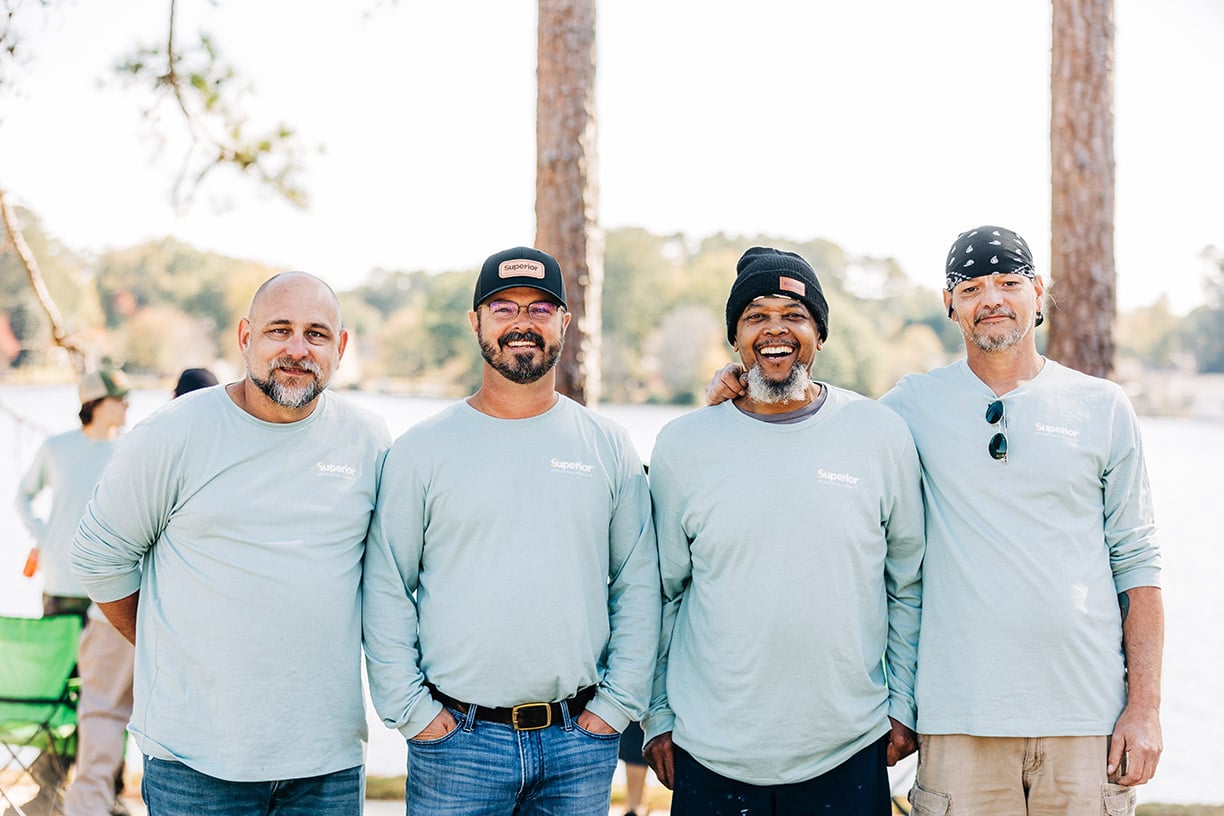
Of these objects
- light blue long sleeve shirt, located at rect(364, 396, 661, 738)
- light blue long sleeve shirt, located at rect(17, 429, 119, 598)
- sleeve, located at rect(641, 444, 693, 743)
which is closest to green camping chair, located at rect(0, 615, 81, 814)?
light blue long sleeve shirt, located at rect(17, 429, 119, 598)

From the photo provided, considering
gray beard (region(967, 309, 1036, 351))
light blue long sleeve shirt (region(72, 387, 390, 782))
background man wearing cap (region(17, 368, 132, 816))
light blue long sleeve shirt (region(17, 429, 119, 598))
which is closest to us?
light blue long sleeve shirt (region(72, 387, 390, 782))

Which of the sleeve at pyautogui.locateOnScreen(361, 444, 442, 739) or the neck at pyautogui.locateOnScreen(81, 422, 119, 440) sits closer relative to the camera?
the sleeve at pyautogui.locateOnScreen(361, 444, 442, 739)

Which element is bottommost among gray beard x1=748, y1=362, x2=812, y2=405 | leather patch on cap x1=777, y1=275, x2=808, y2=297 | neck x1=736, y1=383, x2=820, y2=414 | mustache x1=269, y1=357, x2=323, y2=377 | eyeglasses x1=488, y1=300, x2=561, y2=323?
neck x1=736, y1=383, x2=820, y2=414

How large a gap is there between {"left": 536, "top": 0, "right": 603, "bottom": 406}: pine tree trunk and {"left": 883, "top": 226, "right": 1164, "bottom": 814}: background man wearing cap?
8.65 feet

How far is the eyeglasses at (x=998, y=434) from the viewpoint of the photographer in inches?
107

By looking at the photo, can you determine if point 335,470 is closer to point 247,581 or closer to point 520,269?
point 247,581

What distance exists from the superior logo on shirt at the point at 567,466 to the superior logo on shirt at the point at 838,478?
0.65 meters

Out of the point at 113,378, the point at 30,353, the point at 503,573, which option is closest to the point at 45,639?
the point at 113,378

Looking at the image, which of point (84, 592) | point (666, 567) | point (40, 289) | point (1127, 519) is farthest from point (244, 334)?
point (40, 289)

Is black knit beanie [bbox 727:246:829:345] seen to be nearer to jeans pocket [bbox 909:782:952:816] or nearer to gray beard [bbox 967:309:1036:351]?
gray beard [bbox 967:309:1036:351]

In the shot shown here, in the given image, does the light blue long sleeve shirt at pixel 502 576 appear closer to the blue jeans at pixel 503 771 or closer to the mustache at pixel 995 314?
the blue jeans at pixel 503 771

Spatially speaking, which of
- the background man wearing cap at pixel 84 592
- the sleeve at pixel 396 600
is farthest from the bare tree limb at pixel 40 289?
the sleeve at pixel 396 600

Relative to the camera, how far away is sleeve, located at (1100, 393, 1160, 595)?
107 inches

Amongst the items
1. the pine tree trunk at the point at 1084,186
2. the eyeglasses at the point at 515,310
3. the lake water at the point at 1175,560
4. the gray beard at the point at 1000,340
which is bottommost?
the lake water at the point at 1175,560
